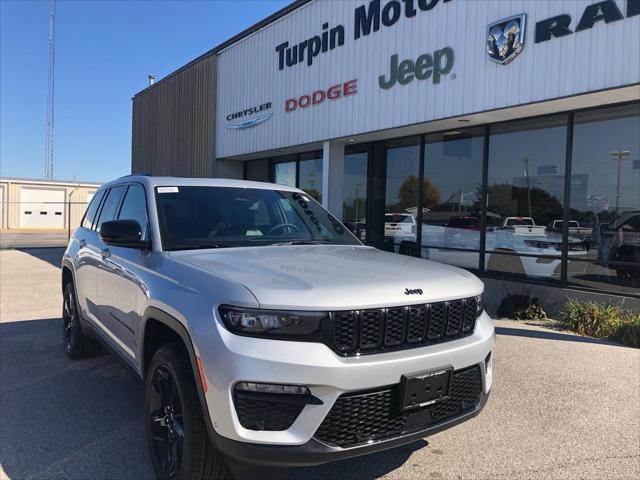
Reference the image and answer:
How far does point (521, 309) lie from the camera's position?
304 inches

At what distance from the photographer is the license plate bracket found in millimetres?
2406

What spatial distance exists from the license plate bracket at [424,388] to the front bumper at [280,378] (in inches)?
5.5

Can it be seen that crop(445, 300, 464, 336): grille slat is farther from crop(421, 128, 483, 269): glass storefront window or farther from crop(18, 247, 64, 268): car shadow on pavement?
crop(18, 247, 64, 268): car shadow on pavement

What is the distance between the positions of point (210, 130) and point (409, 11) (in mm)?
8442

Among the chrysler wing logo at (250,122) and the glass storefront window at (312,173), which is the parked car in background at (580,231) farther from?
the chrysler wing logo at (250,122)

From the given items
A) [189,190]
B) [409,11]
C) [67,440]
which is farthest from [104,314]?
[409,11]

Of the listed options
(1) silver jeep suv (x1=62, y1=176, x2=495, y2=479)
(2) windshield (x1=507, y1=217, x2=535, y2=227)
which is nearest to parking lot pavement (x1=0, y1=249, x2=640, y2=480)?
(1) silver jeep suv (x1=62, y1=176, x2=495, y2=479)

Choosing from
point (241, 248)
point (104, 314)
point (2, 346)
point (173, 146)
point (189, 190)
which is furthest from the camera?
point (173, 146)

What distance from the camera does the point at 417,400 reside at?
2461mm

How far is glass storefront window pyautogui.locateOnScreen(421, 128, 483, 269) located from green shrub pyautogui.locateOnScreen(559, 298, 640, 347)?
2688 mm

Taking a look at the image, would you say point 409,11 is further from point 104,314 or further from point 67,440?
point 67,440

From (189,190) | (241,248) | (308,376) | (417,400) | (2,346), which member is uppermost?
(189,190)

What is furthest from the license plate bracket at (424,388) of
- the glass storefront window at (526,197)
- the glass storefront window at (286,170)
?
the glass storefront window at (286,170)

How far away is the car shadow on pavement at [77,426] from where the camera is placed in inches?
120
